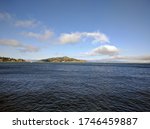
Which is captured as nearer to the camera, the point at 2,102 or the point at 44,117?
the point at 44,117

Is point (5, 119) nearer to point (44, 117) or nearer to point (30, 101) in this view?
point (44, 117)

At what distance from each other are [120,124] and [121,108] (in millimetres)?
5585

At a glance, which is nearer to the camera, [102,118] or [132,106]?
[102,118]

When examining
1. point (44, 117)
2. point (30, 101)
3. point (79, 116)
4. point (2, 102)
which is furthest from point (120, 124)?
point (2, 102)

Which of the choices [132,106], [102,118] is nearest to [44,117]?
[102,118]

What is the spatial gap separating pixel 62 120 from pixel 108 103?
25.1ft

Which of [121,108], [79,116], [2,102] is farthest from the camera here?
[2,102]

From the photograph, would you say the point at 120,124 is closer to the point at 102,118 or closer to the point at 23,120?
the point at 102,118

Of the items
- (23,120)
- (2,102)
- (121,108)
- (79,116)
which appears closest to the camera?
(23,120)

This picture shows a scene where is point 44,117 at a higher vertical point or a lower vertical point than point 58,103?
higher

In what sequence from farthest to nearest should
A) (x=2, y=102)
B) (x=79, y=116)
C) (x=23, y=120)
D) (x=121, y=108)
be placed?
1. (x=2, y=102)
2. (x=121, y=108)
3. (x=79, y=116)
4. (x=23, y=120)

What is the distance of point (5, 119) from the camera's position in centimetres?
828

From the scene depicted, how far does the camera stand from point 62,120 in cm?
797

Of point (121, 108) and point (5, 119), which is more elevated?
point (5, 119)
